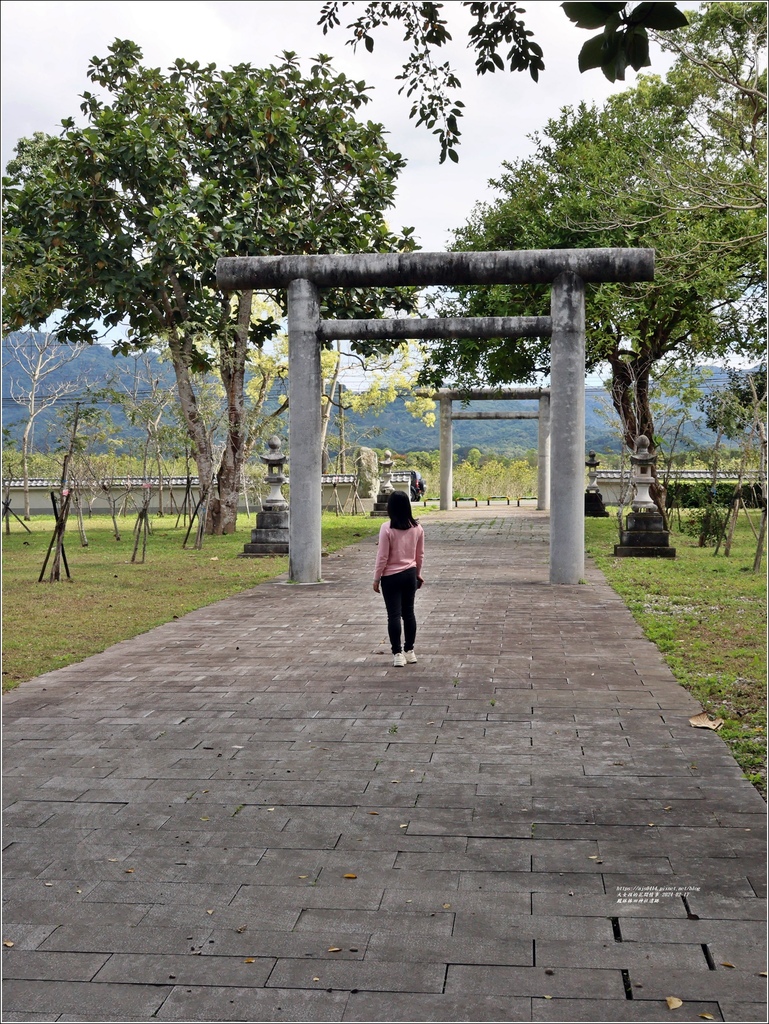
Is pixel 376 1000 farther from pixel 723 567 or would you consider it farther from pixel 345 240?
pixel 345 240

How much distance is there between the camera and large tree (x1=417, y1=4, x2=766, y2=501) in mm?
17469

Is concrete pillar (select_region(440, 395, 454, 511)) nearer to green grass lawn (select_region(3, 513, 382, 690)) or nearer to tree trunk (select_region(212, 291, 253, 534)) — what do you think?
green grass lawn (select_region(3, 513, 382, 690))

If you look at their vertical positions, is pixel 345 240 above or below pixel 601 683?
above

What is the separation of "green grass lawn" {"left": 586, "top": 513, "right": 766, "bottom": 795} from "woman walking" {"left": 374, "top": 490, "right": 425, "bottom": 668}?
2.03m

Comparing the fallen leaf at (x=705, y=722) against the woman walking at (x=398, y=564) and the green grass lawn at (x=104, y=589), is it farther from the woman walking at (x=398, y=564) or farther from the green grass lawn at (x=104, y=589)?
the green grass lawn at (x=104, y=589)

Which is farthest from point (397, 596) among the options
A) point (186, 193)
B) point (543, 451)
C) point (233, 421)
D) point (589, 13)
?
point (543, 451)

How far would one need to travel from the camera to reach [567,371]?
12.9 meters

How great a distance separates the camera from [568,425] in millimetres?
12852

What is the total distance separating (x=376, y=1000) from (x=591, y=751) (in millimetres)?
2766

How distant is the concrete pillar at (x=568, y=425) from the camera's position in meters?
12.8

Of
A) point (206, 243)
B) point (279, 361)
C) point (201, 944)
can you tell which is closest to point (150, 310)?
point (206, 243)

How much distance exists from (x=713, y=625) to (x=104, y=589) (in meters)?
7.45

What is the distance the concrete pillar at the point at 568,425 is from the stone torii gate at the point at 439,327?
1 cm

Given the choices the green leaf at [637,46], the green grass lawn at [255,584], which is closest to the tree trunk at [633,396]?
the green grass lawn at [255,584]
